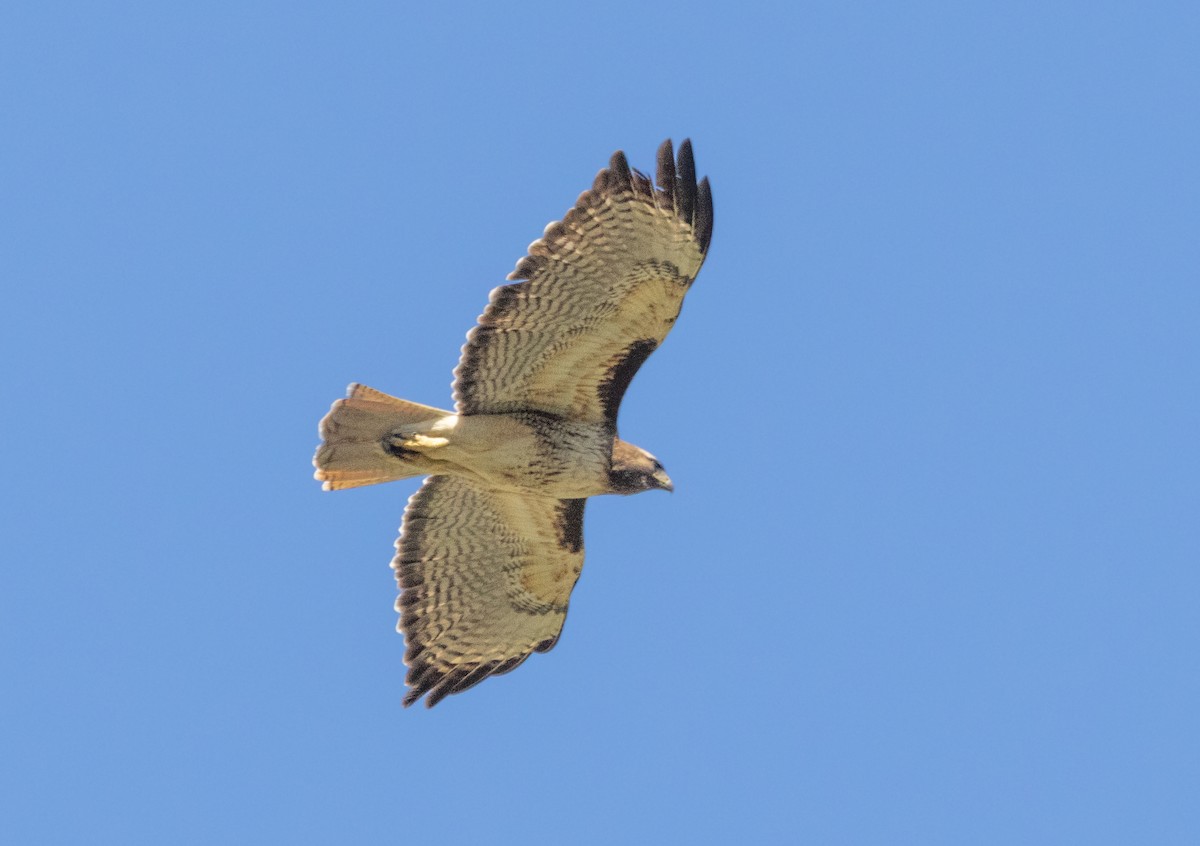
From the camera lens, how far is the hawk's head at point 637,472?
1196cm

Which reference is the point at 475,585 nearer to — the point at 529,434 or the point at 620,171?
the point at 529,434

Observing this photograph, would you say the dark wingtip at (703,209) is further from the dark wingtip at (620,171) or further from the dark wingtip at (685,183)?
the dark wingtip at (620,171)

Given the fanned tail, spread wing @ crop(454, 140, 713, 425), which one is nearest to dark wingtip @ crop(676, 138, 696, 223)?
spread wing @ crop(454, 140, 713, 425)

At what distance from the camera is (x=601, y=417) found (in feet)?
39.5

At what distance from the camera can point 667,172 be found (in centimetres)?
1110

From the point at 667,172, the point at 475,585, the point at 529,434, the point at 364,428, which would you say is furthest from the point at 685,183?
the point at 475,585

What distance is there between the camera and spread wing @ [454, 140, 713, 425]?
1113 centimetres

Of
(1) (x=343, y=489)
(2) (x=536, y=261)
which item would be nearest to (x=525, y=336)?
(2) (x=536, y=261)

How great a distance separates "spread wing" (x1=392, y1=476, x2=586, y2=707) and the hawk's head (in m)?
0.87

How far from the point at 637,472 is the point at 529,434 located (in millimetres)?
730

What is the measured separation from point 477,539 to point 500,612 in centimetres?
57

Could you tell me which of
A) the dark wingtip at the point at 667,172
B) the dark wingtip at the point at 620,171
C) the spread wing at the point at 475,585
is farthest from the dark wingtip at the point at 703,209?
the spread wing at the point at 475,585

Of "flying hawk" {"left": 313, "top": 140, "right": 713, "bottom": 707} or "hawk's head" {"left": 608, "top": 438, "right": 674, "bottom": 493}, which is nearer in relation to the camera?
"flying hawk" {"left": 313, "top": 140, "right": 713, "bottom": 707}

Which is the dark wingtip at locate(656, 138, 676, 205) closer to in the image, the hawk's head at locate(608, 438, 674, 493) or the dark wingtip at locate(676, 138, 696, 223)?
the dark wingtip at locate(676, 138, 696, 223)
